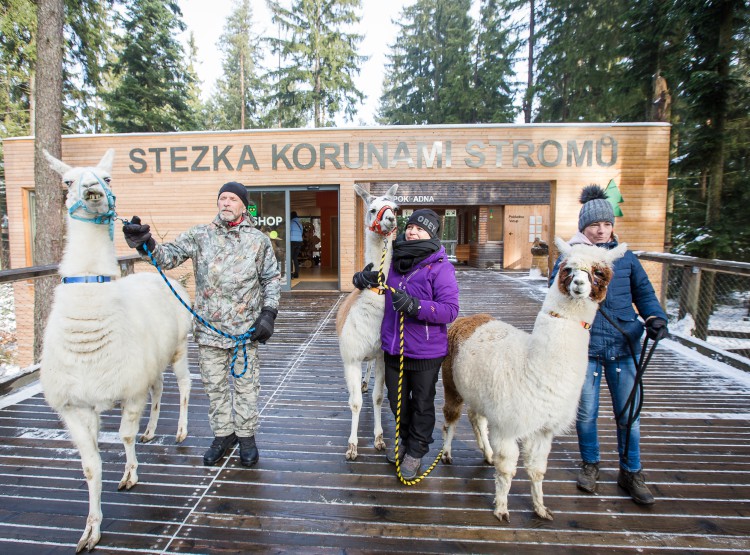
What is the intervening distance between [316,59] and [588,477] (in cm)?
2379

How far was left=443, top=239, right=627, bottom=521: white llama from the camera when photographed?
7.10 feet

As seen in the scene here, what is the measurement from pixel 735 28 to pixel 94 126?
26.7 metres

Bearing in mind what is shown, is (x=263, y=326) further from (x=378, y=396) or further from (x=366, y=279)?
(x=378, y=396)

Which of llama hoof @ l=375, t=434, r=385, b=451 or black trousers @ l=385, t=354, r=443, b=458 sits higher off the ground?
black trousers @ l=385, t=354, r=443, b=458

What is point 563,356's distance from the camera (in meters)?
2.22

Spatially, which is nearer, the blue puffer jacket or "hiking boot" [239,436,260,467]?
the blue puffer jacket

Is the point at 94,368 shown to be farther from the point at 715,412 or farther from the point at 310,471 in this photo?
the point at 715,412

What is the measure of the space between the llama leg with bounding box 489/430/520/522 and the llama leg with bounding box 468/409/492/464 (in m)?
0.56

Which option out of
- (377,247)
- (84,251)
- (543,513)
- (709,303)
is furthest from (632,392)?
(709,303)

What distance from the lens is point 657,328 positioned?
2.37 metres

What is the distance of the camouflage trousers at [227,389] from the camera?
283cm

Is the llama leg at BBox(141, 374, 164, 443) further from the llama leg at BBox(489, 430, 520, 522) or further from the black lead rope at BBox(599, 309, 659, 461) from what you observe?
the black lead rope at BBox(599, 309, 659, 461)

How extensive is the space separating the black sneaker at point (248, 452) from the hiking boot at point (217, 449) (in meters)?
0.16

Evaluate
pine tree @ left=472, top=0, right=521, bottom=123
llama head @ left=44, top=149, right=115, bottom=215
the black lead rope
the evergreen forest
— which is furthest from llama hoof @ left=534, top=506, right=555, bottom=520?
pine tree @ left=472, top=0, right=521, bottom=123
